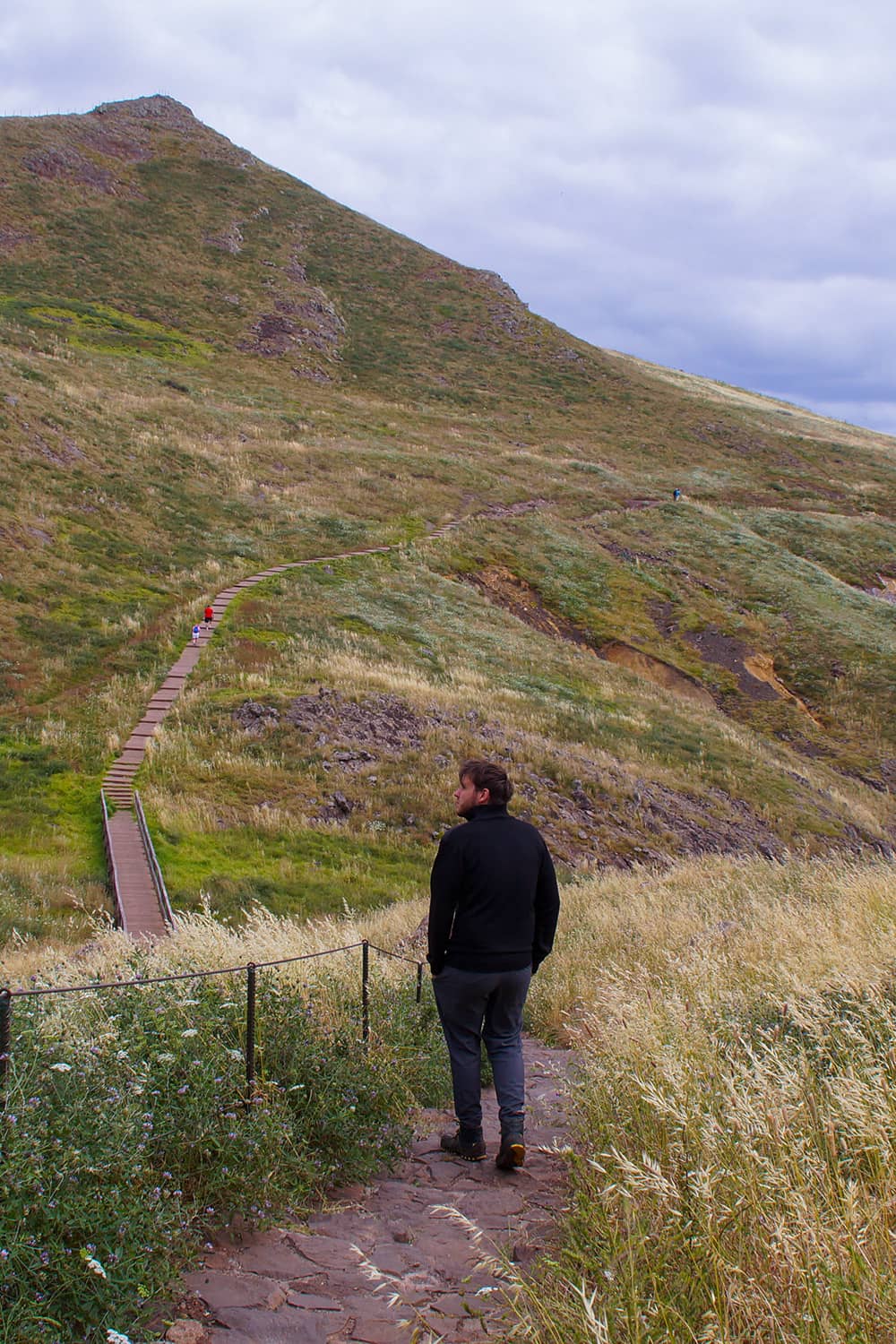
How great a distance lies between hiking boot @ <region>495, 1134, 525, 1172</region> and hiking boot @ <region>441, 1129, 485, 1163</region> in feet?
0.59

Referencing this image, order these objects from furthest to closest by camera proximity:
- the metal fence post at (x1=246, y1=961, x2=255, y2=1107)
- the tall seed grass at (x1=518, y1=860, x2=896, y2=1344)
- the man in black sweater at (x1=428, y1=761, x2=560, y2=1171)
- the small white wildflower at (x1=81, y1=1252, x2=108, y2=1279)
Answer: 1. the man in black sweater at (x1=428, y1=761, x2=560, y2=1171)
2. the metal fence post at (x1=246, y1=961, x2=255, y2=1107)
3. the small white wildflower at (x1=81, y1=1252, x2=108, y2=1279)
4. the tall seed grass at (x1=518, y1=860, x2=896, y2=1344)

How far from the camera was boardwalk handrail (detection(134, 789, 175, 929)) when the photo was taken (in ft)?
37.8

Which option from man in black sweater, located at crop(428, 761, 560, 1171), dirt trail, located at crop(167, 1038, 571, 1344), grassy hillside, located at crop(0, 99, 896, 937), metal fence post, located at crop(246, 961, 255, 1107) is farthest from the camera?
grassy hillside, located at crop(0, 99, 896, 937)

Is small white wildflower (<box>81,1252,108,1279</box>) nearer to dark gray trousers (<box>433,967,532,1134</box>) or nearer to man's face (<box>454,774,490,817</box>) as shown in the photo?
dark gray trousers (<box>433,967,532,1134</box>)

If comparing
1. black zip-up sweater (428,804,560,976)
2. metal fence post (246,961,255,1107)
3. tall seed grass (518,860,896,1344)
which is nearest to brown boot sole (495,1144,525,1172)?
tall seed grass (518,860,896,1344)

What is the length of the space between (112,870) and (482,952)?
8922mm

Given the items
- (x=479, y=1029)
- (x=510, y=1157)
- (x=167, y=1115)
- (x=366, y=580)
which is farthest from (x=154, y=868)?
(x=366, y=580)

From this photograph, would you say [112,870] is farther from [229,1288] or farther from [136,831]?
[229,1288]

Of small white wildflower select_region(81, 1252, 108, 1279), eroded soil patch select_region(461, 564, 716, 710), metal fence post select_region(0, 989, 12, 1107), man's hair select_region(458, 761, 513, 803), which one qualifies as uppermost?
man's hair select_region(458, 761, 513, 803)

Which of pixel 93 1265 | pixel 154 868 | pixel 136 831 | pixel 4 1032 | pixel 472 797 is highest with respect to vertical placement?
pixel 472 797

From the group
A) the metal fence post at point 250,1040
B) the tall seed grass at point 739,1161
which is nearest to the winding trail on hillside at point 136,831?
the metal fence post at point 250,1040

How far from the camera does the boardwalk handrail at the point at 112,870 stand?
11.3 m

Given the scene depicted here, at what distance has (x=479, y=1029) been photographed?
16.9 ft

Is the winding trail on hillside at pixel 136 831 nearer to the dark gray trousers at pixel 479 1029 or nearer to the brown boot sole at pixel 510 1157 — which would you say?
the dark gray trousers at pixel 479 1029
